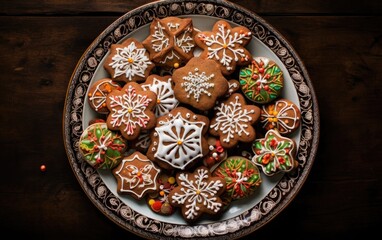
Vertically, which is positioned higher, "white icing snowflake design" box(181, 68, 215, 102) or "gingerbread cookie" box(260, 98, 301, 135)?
"white icing snowflake design" box(181, 68, 215, 102)

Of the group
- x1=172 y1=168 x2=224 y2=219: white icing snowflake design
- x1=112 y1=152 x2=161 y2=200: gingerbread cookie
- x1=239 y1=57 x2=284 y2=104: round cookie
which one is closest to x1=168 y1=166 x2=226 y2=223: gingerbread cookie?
x1=172 y1=168 x2=224 y2=219: white icing snowflake design

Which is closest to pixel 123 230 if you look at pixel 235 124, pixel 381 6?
pixel 235 124

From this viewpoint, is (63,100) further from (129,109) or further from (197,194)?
(197,194)

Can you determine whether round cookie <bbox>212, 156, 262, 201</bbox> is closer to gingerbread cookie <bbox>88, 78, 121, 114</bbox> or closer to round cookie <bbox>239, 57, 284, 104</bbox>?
round cookie <bbox>239, 57, 284, 104</bbox>

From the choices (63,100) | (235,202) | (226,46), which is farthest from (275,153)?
(63,100)

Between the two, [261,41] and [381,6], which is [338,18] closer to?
[381,6]
